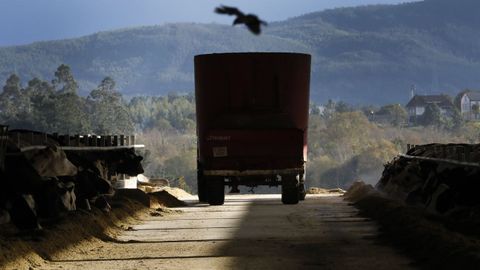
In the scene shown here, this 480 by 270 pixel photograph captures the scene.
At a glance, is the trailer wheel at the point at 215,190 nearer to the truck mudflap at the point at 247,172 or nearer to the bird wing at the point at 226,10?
the truck mudflap at the point at 247,172

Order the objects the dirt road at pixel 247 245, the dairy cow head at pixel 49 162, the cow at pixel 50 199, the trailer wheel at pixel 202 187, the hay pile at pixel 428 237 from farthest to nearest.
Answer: the trailer wheel at pixel 202 187 → the dairy cow head at pixel 49 162 → the cow at pixel 50 199 → the dirt road at pixel 247 245 → the hay pile at pixel 428 237

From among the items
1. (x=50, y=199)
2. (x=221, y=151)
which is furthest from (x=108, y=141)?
(x=50, y=199)

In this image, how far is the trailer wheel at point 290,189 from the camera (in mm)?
29953

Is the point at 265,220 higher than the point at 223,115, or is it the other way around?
the point at 223,115

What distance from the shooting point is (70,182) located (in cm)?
2055

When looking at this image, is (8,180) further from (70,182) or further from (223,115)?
(223,115)

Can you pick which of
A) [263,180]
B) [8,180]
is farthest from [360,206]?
[8,180]

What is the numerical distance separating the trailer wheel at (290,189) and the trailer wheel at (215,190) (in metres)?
1.67

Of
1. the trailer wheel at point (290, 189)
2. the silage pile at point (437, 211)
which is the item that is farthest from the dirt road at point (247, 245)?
the trailer wheel at point (290, 189)

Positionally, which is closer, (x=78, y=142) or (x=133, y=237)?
(x=133, y=237)

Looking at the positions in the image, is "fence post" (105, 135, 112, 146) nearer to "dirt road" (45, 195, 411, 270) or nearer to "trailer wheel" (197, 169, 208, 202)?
"trailer wheel" (197, 169, 208, 202)

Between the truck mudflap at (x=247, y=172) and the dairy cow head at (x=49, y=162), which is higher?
the dairy cow head at (x=49, y=162)

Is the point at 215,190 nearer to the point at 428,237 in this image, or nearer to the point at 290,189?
the point at 290,189

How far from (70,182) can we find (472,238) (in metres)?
8.15
